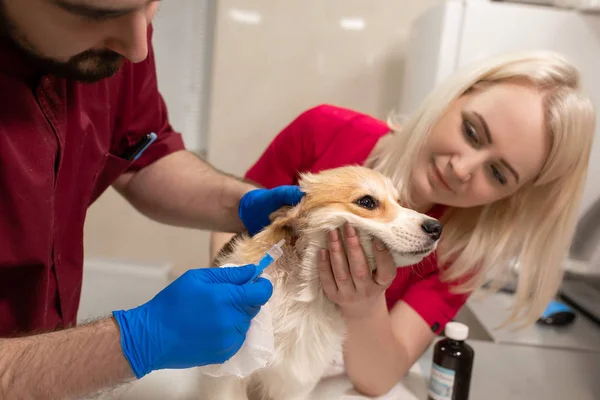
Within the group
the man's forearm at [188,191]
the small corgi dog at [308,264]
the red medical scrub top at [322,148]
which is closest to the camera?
the small corgi dog at [308,264]

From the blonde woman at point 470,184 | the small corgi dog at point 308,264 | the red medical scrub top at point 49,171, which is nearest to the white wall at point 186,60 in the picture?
the blonde woman at point 470,184

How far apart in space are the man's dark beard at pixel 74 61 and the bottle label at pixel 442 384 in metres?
0.99

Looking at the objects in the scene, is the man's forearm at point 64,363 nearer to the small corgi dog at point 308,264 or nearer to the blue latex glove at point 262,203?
the small corgi dog at point 308,264

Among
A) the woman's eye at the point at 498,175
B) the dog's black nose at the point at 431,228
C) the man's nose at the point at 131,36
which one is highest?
the man's nose at the point at 131,36

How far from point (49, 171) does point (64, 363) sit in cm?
37

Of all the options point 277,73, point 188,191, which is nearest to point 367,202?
point 188,191

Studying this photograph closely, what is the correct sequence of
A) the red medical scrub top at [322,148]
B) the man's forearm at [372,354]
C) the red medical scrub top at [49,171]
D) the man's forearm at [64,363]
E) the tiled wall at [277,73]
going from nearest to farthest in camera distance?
the man's forearm at [64,363] < the red medical scrub top at [49,171] < the man's forearm at [372,354] < the red medical scrub top at [322,148] < the tiled wall at [277,73]

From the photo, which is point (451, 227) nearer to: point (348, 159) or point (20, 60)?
point (348, 159)

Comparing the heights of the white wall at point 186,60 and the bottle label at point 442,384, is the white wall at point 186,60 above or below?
above

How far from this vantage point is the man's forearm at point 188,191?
1.20 meters

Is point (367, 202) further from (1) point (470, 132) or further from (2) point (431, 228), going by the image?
(1) point (470, 132)

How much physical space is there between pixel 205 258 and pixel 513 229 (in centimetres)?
139

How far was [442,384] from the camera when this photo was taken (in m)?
1.06

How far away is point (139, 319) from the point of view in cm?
72
